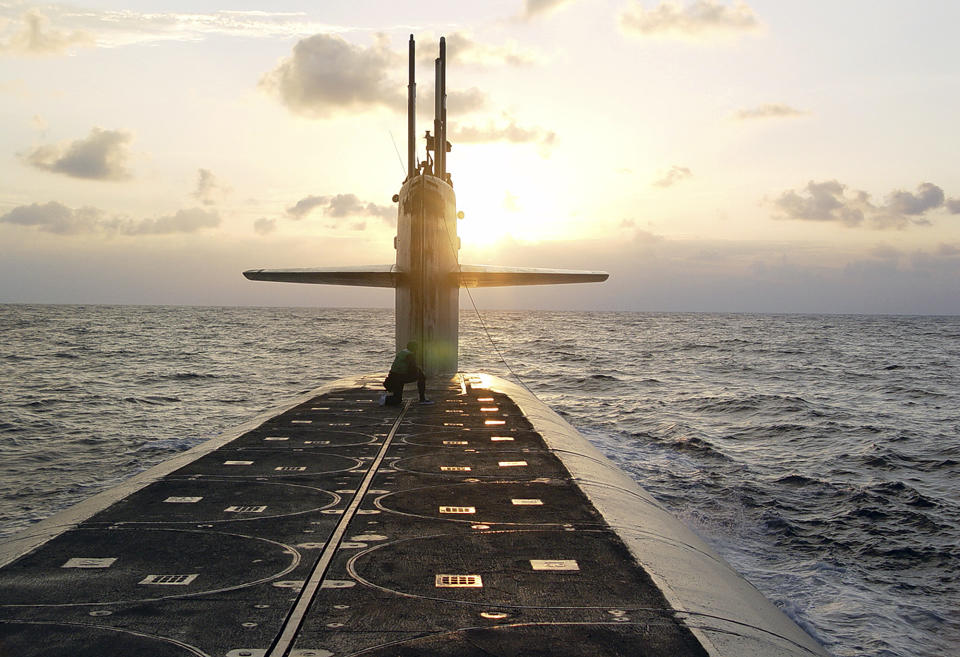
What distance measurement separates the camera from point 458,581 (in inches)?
266

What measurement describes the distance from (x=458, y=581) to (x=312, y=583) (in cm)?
134

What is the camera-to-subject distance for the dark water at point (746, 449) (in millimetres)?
11414

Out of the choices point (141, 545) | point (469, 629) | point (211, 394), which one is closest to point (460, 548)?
point (469, 629)

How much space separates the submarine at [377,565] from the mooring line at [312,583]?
0.9 inches

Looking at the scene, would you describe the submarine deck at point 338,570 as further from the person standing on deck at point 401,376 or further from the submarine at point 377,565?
the person standing on deck at point 401,376

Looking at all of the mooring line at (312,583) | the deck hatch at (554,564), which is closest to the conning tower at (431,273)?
the mooring line at (312,583)

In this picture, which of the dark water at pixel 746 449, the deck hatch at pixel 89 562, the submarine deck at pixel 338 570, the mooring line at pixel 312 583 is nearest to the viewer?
the mooring line at pixel 312 583

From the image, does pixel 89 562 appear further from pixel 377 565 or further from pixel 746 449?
pixel 746 449

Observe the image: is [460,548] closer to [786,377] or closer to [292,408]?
[292,408]

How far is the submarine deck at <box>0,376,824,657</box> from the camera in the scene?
5.52m

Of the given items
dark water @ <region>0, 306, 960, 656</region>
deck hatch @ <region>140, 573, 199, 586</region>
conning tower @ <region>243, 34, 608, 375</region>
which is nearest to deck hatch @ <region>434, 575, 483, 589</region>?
deck hatch @ <region>140, 573, 199, 586</region>

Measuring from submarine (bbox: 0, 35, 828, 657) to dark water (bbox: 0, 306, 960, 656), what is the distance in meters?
3.02

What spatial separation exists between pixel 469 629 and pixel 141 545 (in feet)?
13.4

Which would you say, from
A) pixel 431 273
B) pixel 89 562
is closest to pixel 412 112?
Result: pixel 431 273
